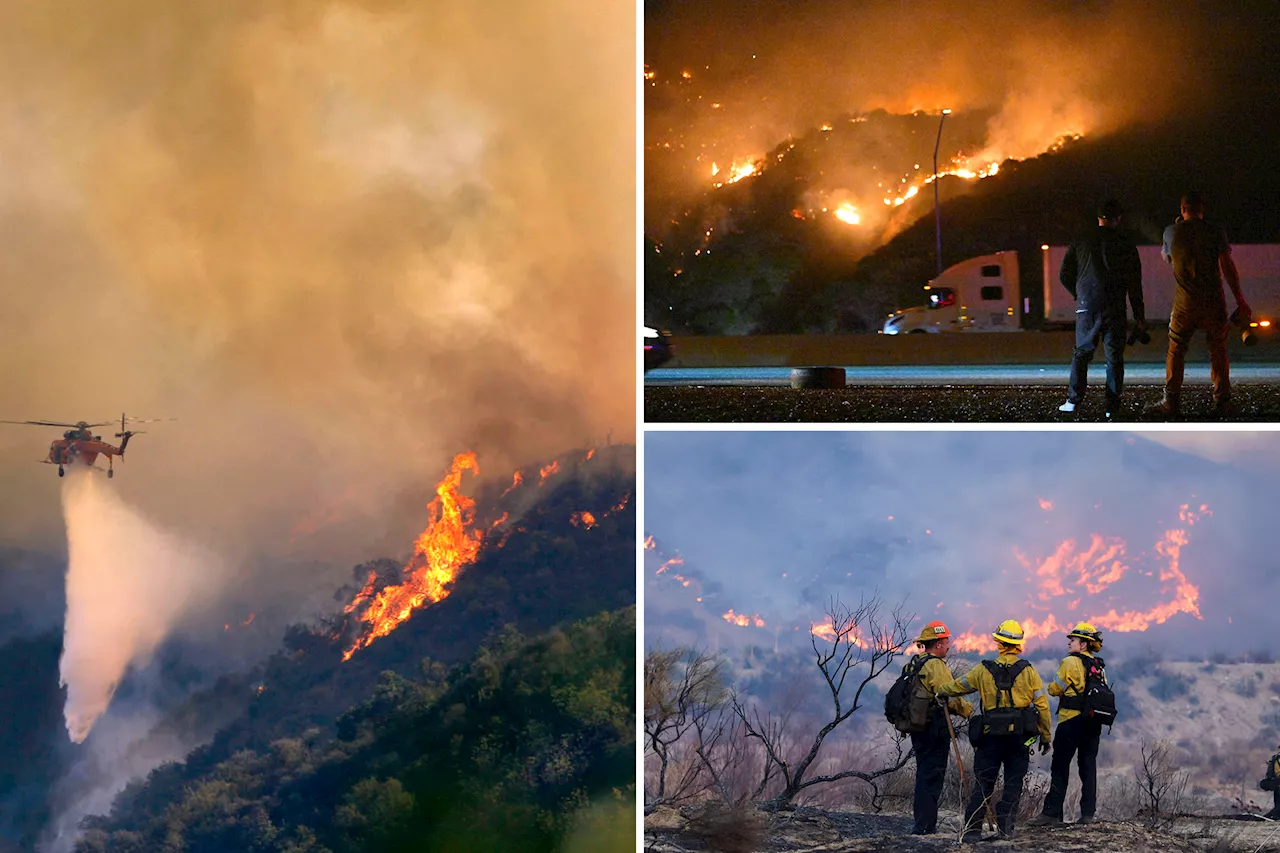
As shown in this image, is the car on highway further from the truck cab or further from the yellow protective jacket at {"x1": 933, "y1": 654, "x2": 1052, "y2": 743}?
the yellow protective jacket at {"x1": 933, "y1": 654, "x2": 1052, "y2": 743}

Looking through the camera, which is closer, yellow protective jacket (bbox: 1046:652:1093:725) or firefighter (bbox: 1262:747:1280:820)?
yellow protective jacket (bbox: 1046:652:1093:725)

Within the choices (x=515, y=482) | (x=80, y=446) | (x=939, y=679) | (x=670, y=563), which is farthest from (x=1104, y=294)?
(x=80, y=446)

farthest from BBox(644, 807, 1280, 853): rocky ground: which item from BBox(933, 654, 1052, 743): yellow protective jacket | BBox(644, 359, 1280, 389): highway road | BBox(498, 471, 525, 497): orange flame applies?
BBox(644, 359, 1280, 389): highway road

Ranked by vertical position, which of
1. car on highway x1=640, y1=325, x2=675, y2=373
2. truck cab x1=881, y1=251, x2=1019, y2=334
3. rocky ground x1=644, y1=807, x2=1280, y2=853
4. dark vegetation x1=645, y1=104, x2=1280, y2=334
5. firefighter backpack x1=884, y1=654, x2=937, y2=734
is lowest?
rocky ground x1=644, y1=807, x2=1280, y2=853

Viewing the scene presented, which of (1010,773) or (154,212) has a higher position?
(154,212)

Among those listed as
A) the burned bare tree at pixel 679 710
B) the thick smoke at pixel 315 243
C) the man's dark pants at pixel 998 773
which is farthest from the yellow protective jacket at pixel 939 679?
the thick smoke at pixel 315 243

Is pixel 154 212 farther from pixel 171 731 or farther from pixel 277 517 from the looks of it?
pixel 171 731

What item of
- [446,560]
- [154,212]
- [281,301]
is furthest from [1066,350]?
[154,212]
